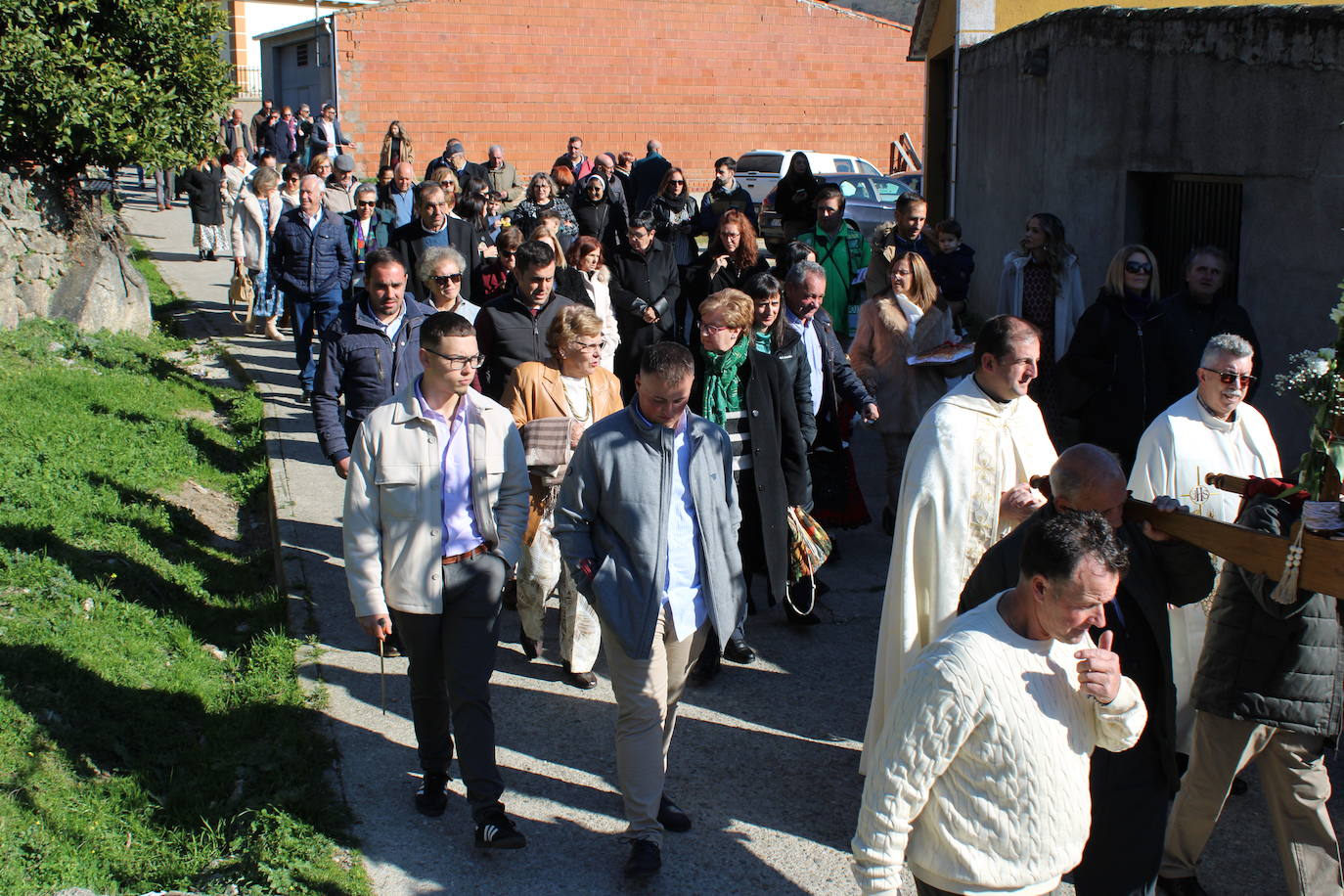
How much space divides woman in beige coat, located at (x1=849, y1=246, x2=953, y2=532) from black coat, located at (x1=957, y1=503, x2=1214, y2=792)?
13.2ft

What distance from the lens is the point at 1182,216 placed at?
402 inches

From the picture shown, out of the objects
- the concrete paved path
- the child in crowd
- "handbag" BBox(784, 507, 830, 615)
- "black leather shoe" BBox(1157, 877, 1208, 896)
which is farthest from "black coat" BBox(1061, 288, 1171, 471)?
"black leather shoe" BBox(1157, 877, 1208, 896)

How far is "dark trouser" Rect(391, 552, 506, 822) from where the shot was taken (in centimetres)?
481

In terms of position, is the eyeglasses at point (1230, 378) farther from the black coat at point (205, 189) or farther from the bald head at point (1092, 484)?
the black coat at point (205, 189)

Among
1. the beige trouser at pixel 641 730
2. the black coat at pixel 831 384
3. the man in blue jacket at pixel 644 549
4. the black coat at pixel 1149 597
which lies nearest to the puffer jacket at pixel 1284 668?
the black coat at pixel 1149 597

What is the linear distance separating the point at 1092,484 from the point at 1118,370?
372cm

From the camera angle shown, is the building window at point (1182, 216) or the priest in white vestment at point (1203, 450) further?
the building window at point (1182, 216)

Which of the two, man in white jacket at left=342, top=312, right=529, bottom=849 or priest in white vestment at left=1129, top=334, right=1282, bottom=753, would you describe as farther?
priest in white vestment at left=1129, top=334, right=1282, bottom=753

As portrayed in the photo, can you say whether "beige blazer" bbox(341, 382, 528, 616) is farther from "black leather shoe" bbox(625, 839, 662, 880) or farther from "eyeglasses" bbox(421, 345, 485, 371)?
"black leather shoe" bbox(625, 839, 662, 880)

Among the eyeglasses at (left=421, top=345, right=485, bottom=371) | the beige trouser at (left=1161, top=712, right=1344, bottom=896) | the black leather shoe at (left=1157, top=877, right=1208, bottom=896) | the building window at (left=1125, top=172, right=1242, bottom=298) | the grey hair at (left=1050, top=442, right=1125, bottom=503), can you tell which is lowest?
the black leather shoe at (left=1157, top=877, right=1208, bottom=896)

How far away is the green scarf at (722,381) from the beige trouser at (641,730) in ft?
6.01

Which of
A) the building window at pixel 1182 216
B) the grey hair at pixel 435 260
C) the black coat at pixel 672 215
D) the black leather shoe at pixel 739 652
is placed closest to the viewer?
the black leather shoe at pixel 739 652

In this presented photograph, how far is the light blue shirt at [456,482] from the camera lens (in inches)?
191

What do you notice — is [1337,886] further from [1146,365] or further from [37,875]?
[37,875]
